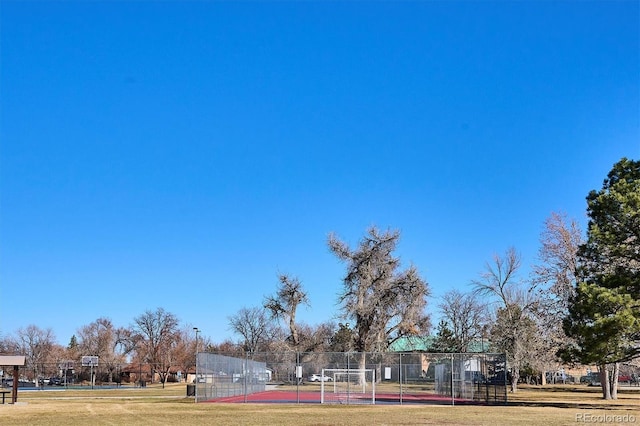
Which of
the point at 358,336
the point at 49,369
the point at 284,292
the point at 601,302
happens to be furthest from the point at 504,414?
the point at 49,369

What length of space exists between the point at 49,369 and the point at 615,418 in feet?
280

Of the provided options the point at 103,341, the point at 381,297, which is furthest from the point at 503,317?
the point at 103,341

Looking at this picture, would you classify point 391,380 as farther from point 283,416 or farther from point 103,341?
point 103,341

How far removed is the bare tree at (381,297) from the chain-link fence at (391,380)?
8.16m

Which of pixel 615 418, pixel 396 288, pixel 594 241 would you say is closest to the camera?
pixel 615 418

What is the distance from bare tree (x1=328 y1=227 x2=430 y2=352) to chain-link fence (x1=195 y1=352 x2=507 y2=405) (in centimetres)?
816

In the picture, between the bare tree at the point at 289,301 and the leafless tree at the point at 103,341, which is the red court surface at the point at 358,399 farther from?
the leafless tree at the point at 103,341

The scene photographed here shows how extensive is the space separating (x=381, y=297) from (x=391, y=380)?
54.7 ft

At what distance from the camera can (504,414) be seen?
2952 cm

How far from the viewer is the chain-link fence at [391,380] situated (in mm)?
39344

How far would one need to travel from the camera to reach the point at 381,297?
62812 millimetres

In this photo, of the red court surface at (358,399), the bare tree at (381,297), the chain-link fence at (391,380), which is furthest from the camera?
the bare tree at (381,297)

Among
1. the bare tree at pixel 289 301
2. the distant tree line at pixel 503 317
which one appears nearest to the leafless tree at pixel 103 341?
the distant tree line at pixel 503 317

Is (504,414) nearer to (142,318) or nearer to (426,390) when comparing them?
(426,390)
